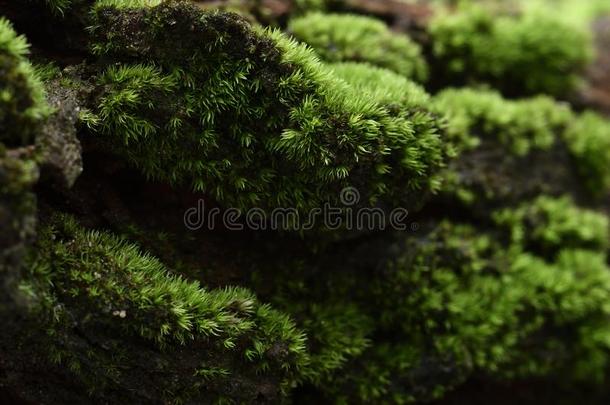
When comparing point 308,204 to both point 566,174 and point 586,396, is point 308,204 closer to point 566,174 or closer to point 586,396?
point 566,174

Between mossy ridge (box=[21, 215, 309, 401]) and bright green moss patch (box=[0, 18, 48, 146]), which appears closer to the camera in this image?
bright green moss patch (box=[0, 18, 48, 146])

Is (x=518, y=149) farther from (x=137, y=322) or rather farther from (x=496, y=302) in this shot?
(x=137, y=322)

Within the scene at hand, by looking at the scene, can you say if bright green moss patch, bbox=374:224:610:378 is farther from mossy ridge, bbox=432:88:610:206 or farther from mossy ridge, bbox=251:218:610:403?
mossy ridge, bbox=432:88:610:206

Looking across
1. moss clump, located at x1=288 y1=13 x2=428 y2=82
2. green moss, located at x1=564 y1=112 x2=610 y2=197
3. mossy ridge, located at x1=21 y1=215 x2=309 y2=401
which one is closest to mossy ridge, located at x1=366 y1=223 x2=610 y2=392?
green moss, located at x1=564 y1=112 x2=610 y2=197

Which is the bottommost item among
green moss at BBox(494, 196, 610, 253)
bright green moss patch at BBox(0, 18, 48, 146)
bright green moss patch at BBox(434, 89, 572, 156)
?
bright green moss patch at BBox(0, 18, 48, 146)

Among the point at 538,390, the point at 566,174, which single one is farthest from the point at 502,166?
the point at 538,390

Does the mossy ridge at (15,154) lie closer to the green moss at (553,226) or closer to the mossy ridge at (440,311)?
the mossy ridge at (440,311)
